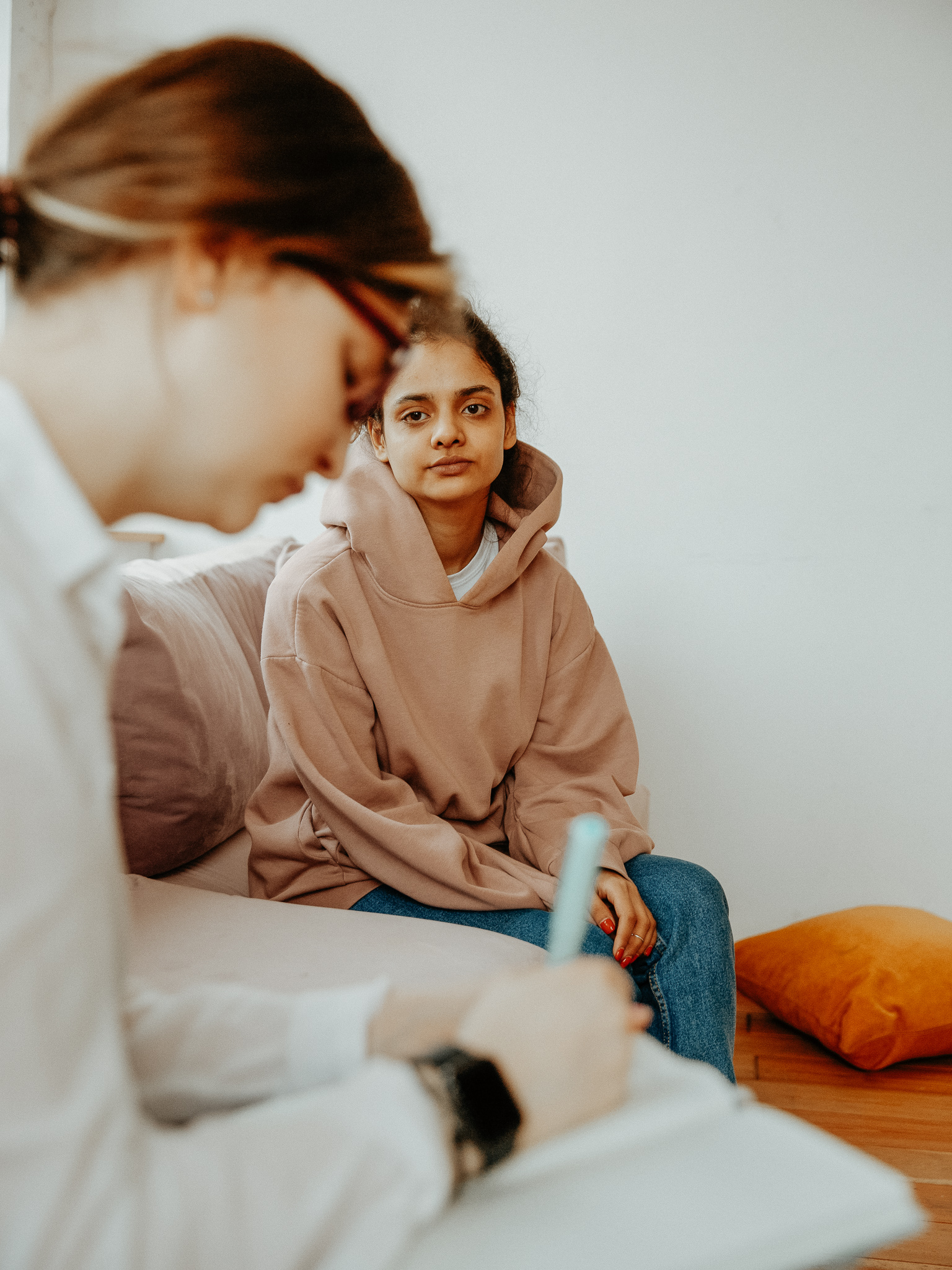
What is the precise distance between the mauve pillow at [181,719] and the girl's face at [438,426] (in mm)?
327

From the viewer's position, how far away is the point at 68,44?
51 cm

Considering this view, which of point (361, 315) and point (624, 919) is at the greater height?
point (361, 315)

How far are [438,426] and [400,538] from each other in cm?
15

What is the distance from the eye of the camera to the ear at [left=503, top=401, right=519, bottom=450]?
1.31 metres

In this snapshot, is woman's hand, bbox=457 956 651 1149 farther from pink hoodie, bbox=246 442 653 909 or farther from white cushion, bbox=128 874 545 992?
pink hoodie, bbox=246 442 653 909

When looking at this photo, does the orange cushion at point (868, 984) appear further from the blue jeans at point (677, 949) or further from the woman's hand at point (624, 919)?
the woman's hand at point (624, 919)

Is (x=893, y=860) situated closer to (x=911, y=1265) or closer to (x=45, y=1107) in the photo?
(x=911, y=1265)

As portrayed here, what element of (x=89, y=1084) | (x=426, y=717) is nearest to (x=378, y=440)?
(x=426, y=717)

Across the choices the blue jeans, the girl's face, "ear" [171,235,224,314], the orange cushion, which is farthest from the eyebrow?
the orange cushion

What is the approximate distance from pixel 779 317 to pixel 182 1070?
5.64 feet

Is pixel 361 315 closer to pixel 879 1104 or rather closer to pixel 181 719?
pixel 181 719

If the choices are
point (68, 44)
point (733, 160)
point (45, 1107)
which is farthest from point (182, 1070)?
point (733, 160)

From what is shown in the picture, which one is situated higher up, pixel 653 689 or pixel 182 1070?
pixel 182 1070

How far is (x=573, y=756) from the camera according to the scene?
124cm
